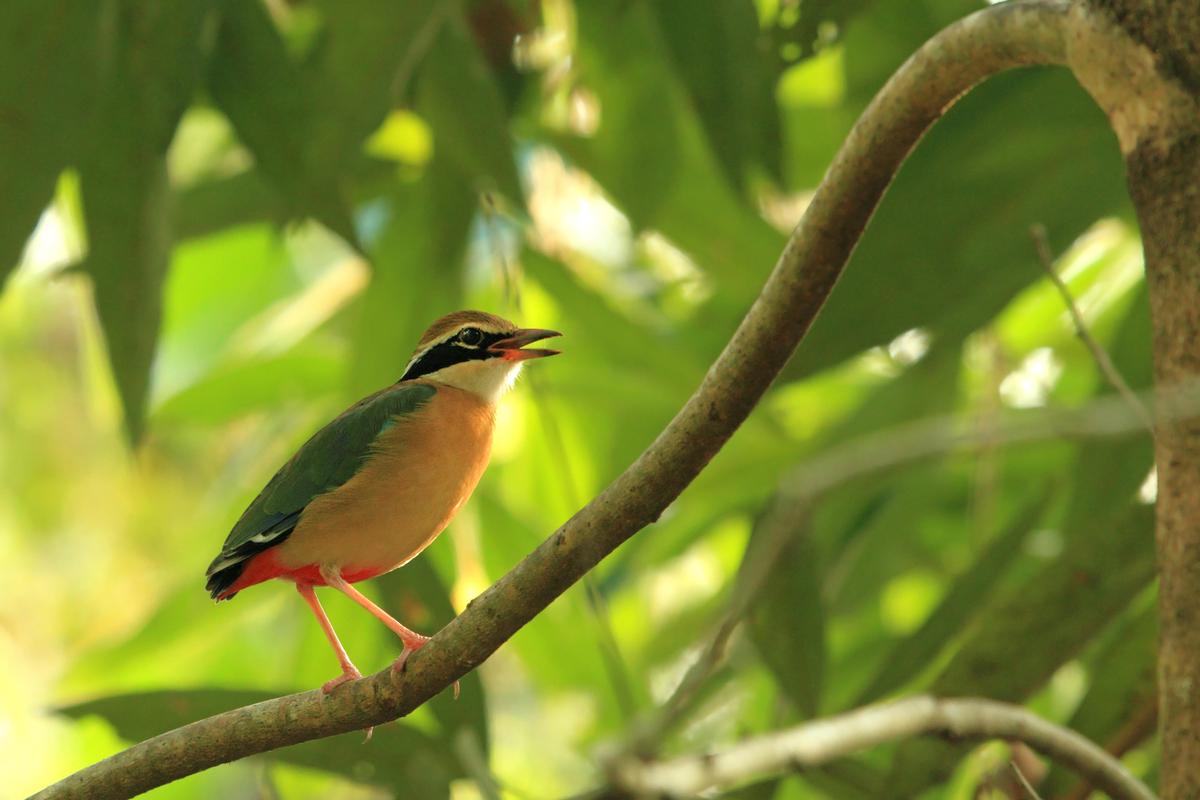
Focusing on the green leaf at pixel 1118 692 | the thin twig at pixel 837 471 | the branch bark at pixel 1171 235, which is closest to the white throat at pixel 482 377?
the green leaf at pixel 1118 692

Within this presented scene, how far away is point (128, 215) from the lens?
449 cm

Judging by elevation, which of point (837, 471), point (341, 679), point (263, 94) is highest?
point (263, 94)

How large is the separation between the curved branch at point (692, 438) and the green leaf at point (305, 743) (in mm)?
966

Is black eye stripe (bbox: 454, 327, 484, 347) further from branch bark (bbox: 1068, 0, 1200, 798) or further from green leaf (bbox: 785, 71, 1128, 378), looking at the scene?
branch bark (bbox: 1068, 0, 1200, 798)

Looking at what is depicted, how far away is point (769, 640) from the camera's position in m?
3.79

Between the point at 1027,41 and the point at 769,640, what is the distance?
1770mm

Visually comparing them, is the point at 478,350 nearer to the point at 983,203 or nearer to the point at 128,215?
the point at 128,215

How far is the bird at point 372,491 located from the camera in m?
3.65

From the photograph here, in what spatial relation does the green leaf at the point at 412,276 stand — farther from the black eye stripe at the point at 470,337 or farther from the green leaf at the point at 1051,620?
the green leaf at the point at 1051,620

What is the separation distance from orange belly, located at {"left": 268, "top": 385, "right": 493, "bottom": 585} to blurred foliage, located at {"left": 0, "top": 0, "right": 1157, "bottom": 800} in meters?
0.27

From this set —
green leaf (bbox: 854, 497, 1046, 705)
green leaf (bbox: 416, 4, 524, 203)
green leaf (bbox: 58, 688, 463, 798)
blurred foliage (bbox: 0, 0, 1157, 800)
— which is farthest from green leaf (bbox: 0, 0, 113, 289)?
green leaf (bbox: 854, 497, 1046, 705)

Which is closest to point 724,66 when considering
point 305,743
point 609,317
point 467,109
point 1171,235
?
point 467,109

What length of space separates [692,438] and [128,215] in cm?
269

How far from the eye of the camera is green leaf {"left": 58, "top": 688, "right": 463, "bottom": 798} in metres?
3.72
